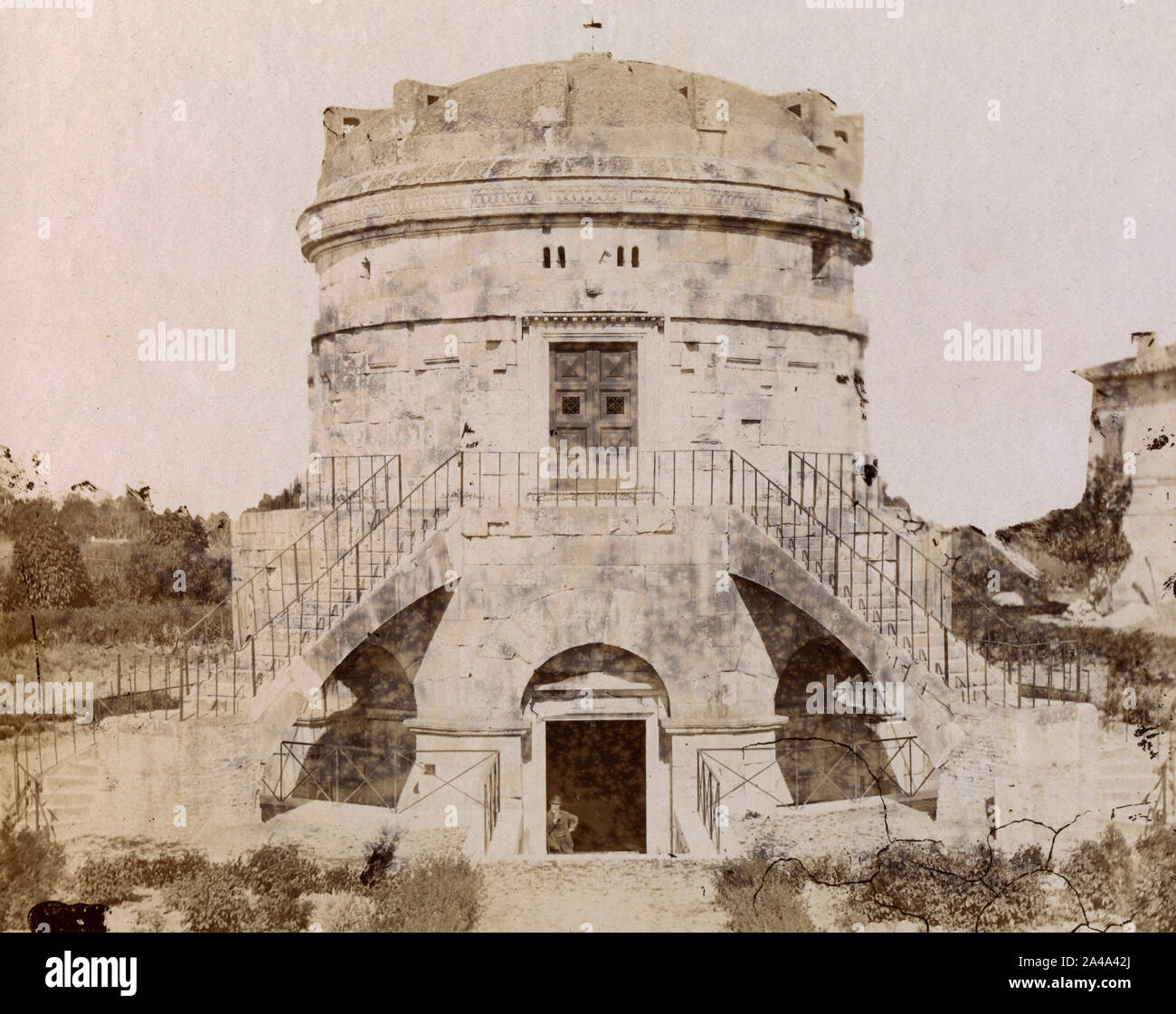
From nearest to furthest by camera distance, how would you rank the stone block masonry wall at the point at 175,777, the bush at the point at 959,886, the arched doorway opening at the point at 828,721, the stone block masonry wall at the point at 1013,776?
the bush at the point at 959,886 < the stone block masonry wall at the point at 175,777 < the stone block masonry wall at the point at 1013,776 < the arched doorway opening at the point at 828,721

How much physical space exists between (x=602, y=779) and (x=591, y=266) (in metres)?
6.53

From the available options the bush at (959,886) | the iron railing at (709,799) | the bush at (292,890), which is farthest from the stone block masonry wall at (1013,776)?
the bush at (292,890)

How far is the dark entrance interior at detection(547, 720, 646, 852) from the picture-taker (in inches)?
629

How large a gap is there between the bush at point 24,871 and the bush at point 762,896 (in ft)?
22.3

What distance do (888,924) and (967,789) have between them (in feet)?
7.17

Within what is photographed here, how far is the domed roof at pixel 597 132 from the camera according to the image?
598 inches

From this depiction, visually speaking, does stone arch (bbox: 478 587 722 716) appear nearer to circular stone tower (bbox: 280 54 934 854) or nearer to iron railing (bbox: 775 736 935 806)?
circular stone tower (bbox: 280 54 934 854)

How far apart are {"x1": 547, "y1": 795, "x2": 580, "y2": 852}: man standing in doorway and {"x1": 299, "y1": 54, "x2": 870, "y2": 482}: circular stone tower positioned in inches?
175

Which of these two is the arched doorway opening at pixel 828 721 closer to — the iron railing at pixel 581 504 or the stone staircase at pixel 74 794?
the iron railing at pixel 581 504

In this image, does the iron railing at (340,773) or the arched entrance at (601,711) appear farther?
the iron railing at (340,773)

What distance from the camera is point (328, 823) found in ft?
48.3

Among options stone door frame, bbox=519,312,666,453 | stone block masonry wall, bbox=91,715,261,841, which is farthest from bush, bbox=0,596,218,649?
stone door frame, bbox=519,312,666,453

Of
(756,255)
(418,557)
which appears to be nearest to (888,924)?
(418,557)

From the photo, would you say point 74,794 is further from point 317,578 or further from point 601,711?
point 601,711
